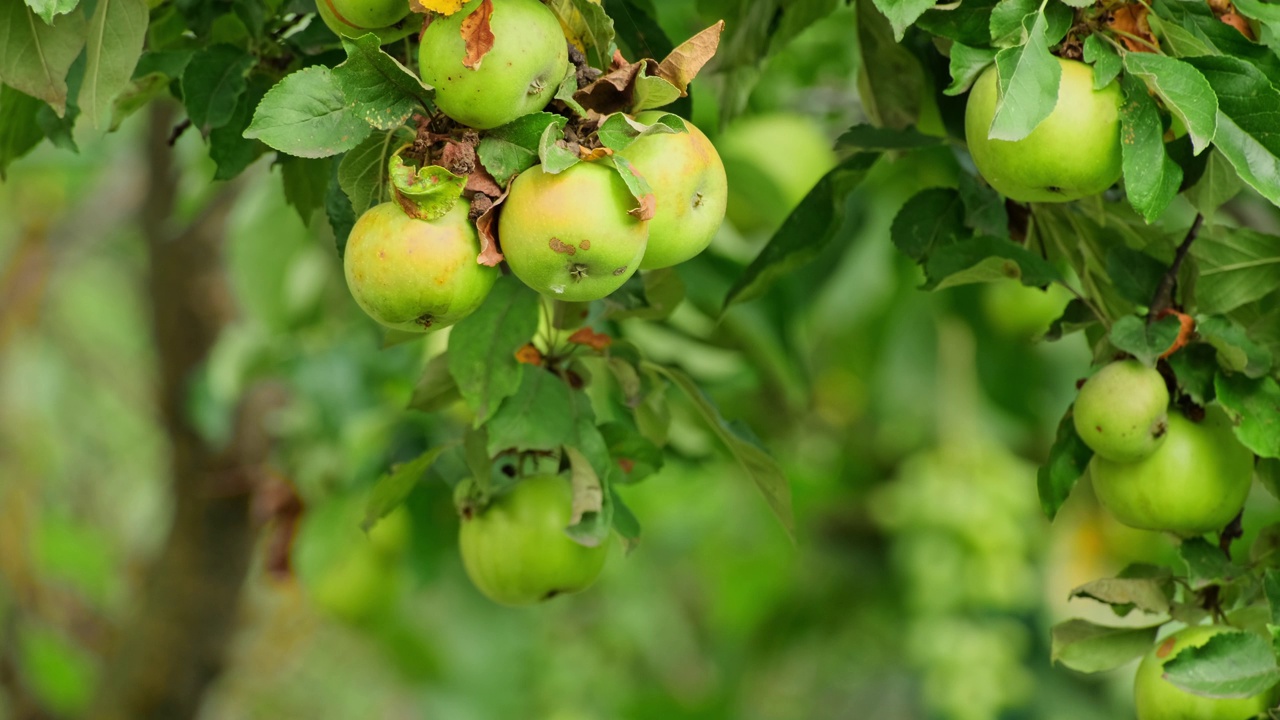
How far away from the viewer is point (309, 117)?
1.47 ft

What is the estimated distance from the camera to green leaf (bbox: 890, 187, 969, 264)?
0.64 m

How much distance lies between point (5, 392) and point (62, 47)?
7.31ft

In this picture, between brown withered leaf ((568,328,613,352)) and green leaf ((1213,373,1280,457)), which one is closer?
green leaf ((1213,373,1280,457))

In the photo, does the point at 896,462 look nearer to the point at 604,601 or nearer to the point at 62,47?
the point at 604,601

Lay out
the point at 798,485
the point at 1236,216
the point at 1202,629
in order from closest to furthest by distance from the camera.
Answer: the point at 1202,629 → the point at 1236,216 → the point at 798,485

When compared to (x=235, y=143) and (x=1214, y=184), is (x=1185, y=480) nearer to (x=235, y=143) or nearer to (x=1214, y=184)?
(x=1214, y=184)

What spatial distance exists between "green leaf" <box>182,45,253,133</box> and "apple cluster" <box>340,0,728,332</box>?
0.13 metres

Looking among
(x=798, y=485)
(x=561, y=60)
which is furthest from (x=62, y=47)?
(x=798, y=485)

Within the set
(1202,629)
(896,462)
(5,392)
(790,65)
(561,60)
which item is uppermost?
(561,60)

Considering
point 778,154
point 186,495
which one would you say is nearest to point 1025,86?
point 778,154

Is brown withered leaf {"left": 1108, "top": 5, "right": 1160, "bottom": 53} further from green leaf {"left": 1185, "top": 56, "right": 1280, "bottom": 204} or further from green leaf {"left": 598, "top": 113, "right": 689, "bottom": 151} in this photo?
green leaf {"left": 598, "top": 113, "right": 689, "bottom": 151}

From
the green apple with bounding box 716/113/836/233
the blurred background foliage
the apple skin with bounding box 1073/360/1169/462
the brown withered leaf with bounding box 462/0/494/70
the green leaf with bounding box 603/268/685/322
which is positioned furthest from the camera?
the green apple with bounding box 716/113/836/233

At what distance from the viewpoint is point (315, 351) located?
1136 millimetres

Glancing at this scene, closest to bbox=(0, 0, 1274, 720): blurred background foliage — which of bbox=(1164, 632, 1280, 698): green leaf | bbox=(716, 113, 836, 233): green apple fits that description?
bbox=(716, 113, 836, 233): green apple
